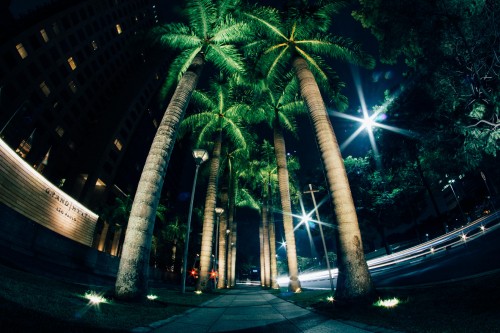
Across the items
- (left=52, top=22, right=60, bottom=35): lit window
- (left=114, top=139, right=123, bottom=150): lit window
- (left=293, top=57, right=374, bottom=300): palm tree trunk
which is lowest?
(left=293, top=57, right=374, bottom=300): palm tree trunk

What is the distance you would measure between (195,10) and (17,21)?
141 ft

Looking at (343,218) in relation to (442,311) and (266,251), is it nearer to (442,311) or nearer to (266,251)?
(442,311)

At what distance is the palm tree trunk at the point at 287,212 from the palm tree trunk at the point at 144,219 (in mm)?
10659

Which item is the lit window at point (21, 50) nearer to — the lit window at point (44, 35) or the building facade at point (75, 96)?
the building facade at point (75, 96)

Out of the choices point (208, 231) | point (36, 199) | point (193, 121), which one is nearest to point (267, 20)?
point (193, 121)

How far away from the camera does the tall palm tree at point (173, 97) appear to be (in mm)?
7109

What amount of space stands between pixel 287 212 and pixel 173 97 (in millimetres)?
11593

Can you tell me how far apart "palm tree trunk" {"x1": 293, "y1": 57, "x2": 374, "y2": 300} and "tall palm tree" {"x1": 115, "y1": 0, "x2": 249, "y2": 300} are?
5639 millimetres

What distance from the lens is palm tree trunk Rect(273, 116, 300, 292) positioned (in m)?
15.6

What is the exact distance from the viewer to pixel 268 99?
2098 cm

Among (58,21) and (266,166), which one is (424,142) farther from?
(58,21)

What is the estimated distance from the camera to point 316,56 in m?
14.7

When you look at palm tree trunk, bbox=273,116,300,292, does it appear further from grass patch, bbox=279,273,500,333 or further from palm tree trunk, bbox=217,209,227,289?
grass patch, bbox=279,273,500,333

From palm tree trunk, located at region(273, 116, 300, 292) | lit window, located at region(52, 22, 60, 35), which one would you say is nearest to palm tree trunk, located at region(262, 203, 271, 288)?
palm tree trunk, located at region(273, 116, 300, 292)
